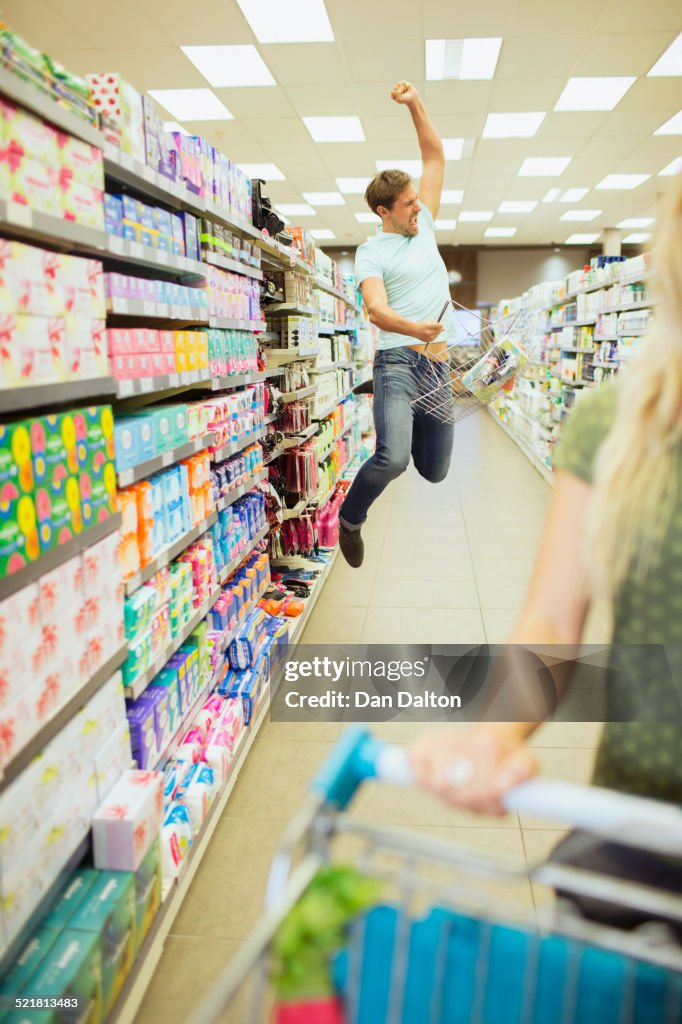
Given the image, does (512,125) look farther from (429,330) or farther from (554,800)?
(554,800)

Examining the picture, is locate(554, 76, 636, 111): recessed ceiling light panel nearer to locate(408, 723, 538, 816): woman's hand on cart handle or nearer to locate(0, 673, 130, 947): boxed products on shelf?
locate(0, 673, 130, 947): boxed products on shelf

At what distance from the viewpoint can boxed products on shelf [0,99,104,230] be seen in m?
1.47

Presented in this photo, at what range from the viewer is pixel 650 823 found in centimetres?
69

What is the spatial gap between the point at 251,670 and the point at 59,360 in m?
1.87

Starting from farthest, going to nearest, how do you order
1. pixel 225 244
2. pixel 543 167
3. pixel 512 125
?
pixel 543 167 → pixel 512 125 → pixel 225 244

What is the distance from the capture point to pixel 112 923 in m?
1.69

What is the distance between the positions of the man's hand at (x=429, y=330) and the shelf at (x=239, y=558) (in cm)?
119

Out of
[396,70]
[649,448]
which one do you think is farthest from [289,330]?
[396,70]

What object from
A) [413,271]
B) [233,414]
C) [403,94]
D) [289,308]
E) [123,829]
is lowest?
[123,829]

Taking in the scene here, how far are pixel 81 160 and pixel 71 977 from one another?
5.70 ft

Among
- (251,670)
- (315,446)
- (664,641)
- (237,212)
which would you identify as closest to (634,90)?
(315,446)

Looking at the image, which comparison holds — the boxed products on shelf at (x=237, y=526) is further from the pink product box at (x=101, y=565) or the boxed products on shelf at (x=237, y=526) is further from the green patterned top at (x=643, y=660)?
the green patterned top at (x=643, y=660)

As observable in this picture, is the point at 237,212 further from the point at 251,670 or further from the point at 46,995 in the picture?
the point at 46,995

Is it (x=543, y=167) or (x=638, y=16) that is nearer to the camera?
(x=638, y=16)
